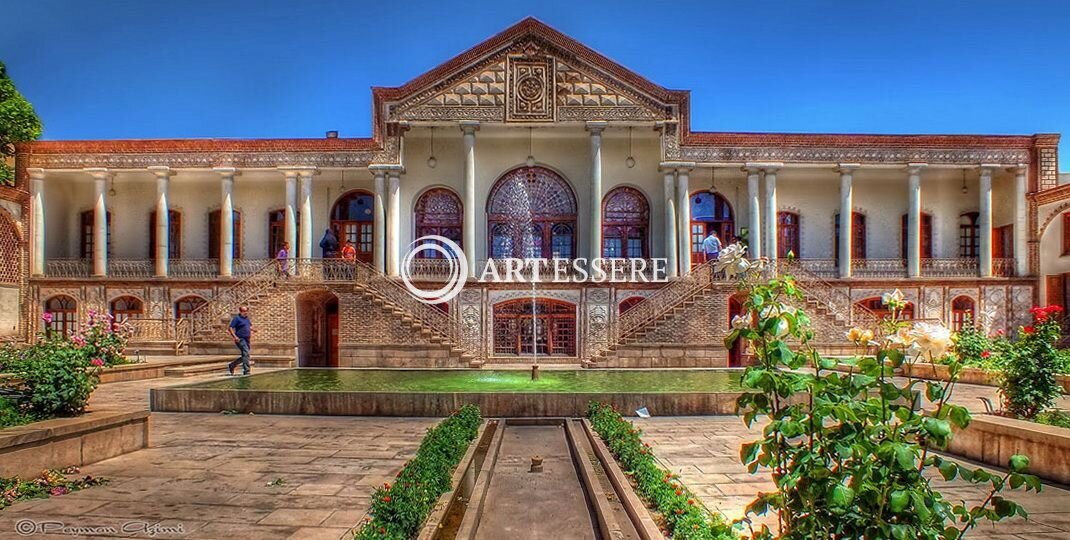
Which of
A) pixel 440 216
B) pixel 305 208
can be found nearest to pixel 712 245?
pixel 440 216

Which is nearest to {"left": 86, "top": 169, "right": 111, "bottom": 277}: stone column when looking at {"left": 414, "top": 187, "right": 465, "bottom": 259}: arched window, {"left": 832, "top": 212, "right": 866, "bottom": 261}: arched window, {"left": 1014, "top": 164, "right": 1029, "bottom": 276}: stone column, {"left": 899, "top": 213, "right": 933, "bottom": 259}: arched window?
{"left": 414, "top": 187, "right": 465, "bottom": 259}: arched window

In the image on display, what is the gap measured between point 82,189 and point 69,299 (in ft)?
15.4

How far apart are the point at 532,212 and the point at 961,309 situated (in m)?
15.5

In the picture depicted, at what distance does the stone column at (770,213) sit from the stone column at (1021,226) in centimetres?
847

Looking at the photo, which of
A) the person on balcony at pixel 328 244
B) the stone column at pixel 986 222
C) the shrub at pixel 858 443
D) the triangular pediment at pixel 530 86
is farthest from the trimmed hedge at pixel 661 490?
the stone column at pixel 986 222

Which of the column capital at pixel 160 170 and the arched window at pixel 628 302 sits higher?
the column capital at pixel 160 170

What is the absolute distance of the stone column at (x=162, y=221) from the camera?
2280 cm

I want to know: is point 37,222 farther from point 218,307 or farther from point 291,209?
point 291,209

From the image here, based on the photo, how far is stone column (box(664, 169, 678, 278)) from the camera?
21.8m

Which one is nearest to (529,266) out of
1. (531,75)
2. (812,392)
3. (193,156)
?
(531,75)

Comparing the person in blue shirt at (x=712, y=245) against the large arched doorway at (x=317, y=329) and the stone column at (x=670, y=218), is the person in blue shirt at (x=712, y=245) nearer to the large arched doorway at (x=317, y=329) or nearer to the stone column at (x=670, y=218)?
the stone column at (x=670, y=218)

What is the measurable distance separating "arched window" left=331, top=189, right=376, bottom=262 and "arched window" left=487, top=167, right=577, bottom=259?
459cm

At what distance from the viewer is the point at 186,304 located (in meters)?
22.9

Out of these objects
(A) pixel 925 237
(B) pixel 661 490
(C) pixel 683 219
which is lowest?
(B) pixel 661 490
